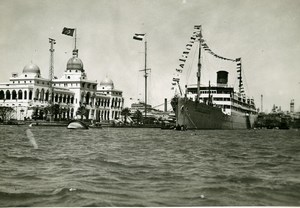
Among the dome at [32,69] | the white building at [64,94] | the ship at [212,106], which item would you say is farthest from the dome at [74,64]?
the ship at [212,106]

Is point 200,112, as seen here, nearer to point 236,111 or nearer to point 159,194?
point 236,111

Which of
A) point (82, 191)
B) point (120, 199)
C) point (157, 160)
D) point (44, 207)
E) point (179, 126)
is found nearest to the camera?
point (44, 207)

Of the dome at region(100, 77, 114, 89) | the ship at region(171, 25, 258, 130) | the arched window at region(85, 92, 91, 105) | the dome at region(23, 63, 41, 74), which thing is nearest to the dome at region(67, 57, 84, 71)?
the arched window at region(85, 92, 91, 105)

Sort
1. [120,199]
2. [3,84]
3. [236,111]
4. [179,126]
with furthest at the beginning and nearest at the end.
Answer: [3,84] < [236,111] < [179,126] < [120,199]

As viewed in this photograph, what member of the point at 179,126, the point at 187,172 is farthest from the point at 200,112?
the point at 187,172

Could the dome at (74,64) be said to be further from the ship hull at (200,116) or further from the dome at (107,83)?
the ship hull at (200,116)

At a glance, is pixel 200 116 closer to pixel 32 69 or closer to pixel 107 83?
pixel 32 69
